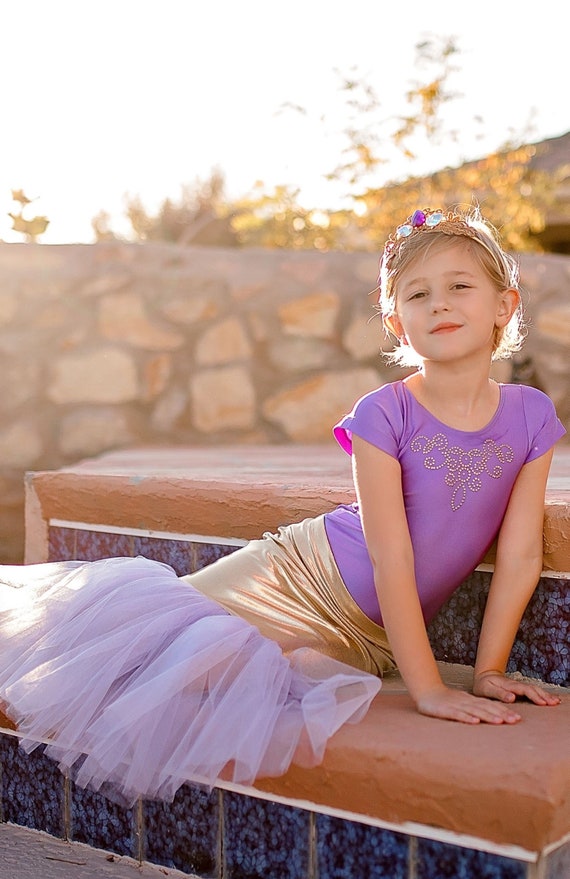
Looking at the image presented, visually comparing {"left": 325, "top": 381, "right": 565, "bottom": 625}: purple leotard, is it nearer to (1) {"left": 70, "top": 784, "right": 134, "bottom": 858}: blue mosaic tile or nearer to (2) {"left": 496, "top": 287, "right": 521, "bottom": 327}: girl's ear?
(2) {"left": 496, "top": 287, "right": 521, "bottom": 327}: girl's ear

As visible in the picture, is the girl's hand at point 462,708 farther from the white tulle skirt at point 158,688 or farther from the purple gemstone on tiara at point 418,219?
the purple gemstone on tiara at point 418,219

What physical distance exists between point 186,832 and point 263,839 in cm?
16

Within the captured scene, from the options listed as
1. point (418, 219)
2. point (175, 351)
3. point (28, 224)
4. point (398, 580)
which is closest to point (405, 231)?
point (418, 219)

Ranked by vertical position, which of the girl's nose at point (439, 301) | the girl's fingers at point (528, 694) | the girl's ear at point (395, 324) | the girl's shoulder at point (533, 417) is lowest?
the girl's fingers at point (528, 694)

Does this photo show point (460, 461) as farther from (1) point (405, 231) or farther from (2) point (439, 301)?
(1) point (405, 231)

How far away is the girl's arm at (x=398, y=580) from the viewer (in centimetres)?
156

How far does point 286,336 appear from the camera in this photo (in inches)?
154

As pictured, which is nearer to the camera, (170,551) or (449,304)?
(449,304)

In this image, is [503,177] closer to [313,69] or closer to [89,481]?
[313,69]

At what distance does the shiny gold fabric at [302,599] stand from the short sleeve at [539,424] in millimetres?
422

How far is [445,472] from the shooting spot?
1755 mm

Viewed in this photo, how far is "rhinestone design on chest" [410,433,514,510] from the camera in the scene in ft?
5.75

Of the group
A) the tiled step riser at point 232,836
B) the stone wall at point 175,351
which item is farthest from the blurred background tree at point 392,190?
the tiled step riser at point 232,836

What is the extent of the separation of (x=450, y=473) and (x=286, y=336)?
2.23 metres
